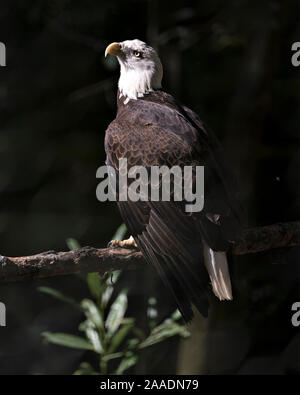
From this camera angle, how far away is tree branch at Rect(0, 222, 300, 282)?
861mm

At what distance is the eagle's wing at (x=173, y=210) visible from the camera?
0.89 m

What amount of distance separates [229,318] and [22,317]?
0.47 metres

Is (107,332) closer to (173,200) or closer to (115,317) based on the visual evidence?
(115,317)

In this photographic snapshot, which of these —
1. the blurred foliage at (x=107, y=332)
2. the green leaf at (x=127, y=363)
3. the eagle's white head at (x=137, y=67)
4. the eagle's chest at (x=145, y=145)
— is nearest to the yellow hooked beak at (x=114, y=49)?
the eagle's white head at (x=137, y=67)

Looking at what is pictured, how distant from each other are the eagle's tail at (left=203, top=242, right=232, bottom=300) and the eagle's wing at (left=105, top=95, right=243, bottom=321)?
12 mm

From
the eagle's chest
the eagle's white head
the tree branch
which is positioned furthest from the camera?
the eagle's white head

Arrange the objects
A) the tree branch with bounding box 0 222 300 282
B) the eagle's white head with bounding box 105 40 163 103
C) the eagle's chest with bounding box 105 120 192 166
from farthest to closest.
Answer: the eagle's white head with bounding box 105 40 163 103 → the eagle's chest with bounding box 105 120 192 166 → the tree branch with bounding box 0 222 300 282

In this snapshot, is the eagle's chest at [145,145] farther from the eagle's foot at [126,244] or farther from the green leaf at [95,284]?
the green leaf at [95,284]

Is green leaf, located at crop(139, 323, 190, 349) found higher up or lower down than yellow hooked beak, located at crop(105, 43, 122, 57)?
lower down

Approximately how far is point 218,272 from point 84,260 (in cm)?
20

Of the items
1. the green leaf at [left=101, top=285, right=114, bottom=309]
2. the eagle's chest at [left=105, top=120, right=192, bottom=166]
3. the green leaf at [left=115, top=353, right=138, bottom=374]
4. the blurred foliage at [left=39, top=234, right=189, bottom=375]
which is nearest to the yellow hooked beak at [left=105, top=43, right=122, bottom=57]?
the eagle's chest at [left=105, top=120, right=192, bottom=166]

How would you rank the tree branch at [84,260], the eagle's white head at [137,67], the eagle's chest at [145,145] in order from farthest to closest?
1. the eagle's white head at [137,67]
2. the eagle's chest at [145,145]
3. the tree branch at [84,260]

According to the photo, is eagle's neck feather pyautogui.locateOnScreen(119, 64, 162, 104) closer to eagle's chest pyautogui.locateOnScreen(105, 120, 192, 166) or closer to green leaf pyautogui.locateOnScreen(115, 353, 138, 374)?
eagle's chest pyautogui.locateOnScreen(105, 120, 192, 166)

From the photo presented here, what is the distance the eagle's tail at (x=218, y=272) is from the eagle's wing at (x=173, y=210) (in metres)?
0.01
